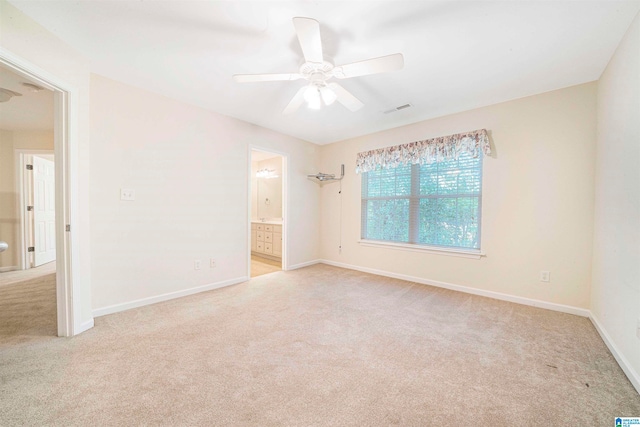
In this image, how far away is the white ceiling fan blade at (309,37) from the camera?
132 centimetres

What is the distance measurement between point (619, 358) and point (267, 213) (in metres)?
5.77

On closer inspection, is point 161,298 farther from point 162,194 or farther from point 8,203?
point 8,203

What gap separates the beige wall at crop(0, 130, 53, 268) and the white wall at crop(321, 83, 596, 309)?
683 centimetres

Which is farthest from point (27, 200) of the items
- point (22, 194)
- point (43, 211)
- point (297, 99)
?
point (297, 99)

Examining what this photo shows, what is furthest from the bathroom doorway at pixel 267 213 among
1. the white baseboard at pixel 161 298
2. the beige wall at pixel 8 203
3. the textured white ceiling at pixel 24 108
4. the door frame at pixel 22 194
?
the beige wall at pixel 8 203

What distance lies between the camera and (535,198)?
2.79 m

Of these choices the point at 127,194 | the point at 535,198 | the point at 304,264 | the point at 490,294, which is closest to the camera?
the point at 127,194

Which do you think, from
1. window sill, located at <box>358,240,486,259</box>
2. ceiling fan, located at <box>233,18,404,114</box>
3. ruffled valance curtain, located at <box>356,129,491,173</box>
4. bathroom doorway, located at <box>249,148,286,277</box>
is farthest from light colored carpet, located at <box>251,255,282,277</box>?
ceiling fan, located at <box>233,18,404,114</box>

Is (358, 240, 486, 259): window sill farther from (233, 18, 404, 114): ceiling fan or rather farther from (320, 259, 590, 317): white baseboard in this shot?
(233, 18, 404, 114): ceiling fan

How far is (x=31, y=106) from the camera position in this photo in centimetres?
310

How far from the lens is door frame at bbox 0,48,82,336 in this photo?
1.99m

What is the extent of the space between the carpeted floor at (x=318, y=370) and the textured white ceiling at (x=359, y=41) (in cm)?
249

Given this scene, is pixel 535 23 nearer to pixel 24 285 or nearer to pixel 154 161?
pixel 154 161

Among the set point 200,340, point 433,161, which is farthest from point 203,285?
point 433,161
